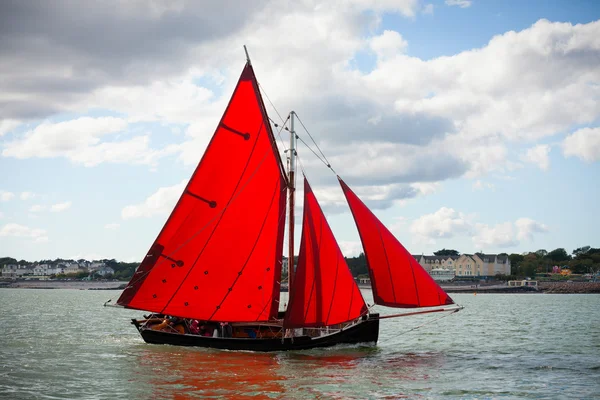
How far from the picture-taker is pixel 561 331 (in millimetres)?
58906

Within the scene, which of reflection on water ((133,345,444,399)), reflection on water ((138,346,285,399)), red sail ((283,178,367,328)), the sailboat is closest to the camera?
reflection on water ((138,346,285,399))

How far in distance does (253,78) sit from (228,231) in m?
8.45

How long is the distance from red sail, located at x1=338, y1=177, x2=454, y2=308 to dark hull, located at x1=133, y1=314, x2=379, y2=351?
60.7 inches

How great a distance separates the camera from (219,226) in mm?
38562

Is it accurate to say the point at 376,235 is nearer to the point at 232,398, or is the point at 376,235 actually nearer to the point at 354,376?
the point at 354,376

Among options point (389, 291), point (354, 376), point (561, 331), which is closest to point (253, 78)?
point (389, 291)

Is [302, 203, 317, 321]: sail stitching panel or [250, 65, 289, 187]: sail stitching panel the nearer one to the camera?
[302, 203, 317, 321]: sail stitching panel

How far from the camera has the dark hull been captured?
1473 inches

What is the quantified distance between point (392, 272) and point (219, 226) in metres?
9.62

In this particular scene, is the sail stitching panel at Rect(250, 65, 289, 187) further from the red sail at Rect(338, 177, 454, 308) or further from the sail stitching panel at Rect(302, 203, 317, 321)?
the red sail at Rect(338, 177, 454, 308)

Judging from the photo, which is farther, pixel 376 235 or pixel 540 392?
pixel 376 235

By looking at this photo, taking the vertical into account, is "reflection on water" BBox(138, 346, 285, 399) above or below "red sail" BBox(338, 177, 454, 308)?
below

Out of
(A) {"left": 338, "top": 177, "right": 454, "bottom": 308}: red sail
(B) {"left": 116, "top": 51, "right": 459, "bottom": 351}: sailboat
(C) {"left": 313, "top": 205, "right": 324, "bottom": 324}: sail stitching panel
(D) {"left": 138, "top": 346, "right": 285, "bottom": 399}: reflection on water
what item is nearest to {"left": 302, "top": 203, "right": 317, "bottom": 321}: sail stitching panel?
(C) {"left": 313, "top": 205, "right": 324, "bottom": 324}: sail stitching panel

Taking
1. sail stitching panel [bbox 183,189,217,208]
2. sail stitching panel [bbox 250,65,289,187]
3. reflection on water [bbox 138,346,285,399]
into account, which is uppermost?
sail stitching panel [bbox 250,65,289,187]
